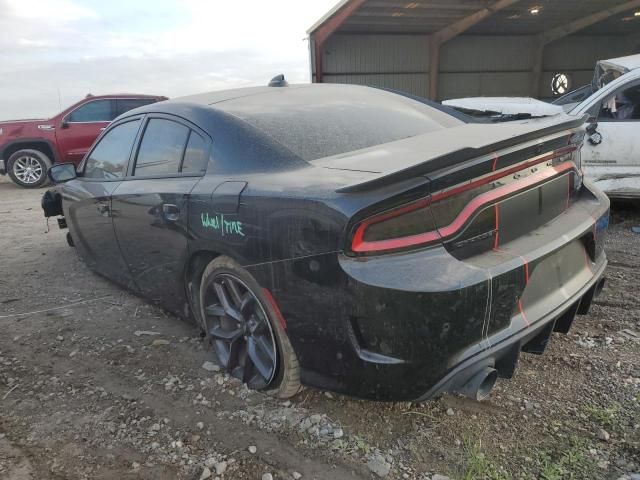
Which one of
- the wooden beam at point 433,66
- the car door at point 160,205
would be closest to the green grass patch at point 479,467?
the car door at point 160,205

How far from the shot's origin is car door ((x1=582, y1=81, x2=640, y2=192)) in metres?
5.19

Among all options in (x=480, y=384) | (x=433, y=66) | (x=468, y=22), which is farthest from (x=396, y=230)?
(x=433, y=66)

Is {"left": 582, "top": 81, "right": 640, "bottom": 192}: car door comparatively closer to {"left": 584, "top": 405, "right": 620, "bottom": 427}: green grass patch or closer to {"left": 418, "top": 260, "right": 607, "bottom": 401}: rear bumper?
{"left": 418, "top": 260, "right": 607, "bottom": 401}: rear bumper

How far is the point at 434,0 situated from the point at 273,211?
12330 millimetres

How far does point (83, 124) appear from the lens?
1041 centimetres

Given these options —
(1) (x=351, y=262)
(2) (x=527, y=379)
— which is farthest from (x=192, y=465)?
(2) (x=527, y=379)

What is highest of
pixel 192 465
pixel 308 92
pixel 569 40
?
pixel 569 40

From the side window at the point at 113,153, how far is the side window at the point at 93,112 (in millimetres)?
7131

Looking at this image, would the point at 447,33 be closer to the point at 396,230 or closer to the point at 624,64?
the point at 624,64

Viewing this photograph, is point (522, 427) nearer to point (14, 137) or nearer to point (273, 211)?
point (273, 211)

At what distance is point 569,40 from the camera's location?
56.5 ft

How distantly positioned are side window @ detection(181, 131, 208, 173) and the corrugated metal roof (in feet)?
33.0

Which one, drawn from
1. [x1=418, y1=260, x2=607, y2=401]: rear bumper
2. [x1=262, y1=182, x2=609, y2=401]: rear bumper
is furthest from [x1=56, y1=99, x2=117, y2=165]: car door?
[x1=418, y1=260, x2=607, y2=401]: rear bumper

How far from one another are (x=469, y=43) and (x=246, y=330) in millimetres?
16290
